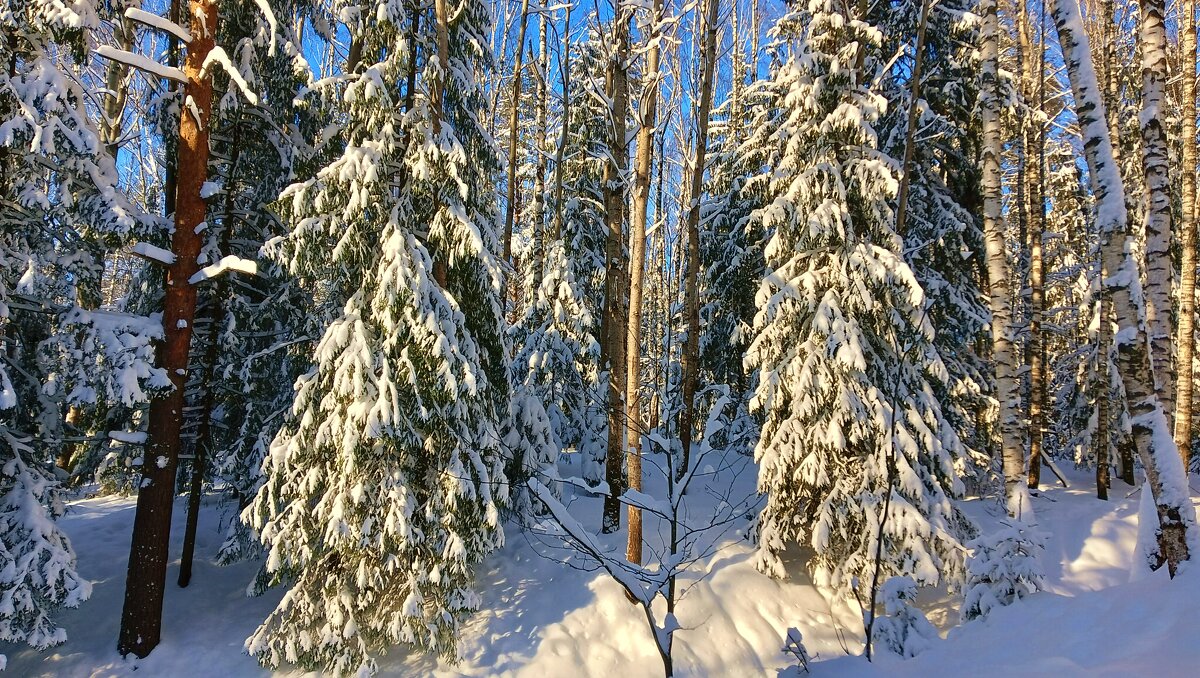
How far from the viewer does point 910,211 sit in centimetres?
1145

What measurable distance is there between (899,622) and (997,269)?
4.76m

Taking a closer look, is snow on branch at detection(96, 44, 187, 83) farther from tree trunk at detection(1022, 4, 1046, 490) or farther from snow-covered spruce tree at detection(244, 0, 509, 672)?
tree trunk at detection(1022, 4, 1046, 490)

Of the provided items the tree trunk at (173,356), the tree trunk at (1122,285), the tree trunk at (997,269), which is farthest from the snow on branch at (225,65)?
the tree trunk at (997,269)

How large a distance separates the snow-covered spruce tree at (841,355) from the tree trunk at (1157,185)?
8.35 feet

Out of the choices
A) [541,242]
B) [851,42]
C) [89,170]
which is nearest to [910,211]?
[851,42]

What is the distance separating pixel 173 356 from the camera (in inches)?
301

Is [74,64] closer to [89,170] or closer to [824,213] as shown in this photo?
[89,170]

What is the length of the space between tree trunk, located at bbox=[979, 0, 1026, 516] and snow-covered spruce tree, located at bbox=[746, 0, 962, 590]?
2.66 ft

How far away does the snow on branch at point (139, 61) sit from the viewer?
6676 millimetres

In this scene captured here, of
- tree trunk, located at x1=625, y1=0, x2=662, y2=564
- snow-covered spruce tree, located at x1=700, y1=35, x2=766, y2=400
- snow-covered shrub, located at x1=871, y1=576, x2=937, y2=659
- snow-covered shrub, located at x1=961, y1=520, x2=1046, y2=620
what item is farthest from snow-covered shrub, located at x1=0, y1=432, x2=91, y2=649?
A: snow-covered spruce tree, located at x1=700, y1=35, x2=766, y2=400

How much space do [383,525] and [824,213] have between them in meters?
7.34

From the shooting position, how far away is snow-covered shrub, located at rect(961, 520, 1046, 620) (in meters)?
7.12

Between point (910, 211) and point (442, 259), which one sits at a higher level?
point (910, 211)

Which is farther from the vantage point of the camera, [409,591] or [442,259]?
[442,259]
